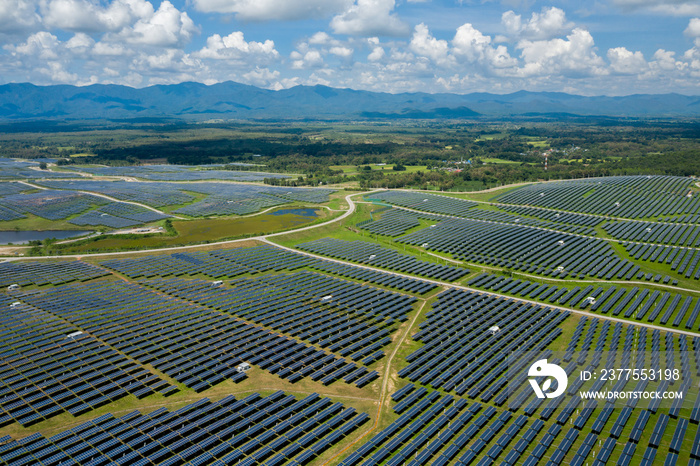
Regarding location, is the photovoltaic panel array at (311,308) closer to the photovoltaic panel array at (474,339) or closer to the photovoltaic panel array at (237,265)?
the photovoltaic panel array at (237,265)

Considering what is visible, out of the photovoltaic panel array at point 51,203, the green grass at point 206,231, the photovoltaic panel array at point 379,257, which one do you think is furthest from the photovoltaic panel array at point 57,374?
the photovoltaic panel array at point 51,203

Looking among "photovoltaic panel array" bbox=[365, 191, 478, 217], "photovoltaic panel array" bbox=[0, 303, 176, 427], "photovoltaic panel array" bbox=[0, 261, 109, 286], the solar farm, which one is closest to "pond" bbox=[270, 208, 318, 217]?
"photovoltaic panel array" bbox=[365, 191, 478, 217]

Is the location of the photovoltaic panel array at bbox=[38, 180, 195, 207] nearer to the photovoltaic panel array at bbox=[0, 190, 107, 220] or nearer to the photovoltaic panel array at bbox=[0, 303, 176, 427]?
the photovoltaic panel array at bbox=[0, 190, 107, 220]

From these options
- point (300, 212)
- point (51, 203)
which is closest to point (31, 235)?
point (51, 203)

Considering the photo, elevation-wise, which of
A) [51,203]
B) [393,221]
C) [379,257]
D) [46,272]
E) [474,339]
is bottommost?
[474,339]

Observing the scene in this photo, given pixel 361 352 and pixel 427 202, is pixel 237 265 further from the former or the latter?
pixel 427 202

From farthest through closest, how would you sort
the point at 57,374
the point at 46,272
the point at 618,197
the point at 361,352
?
1. the point at 618,197
2. the point at 46,272
3. the point at 361,352
4. the point at 57,374
